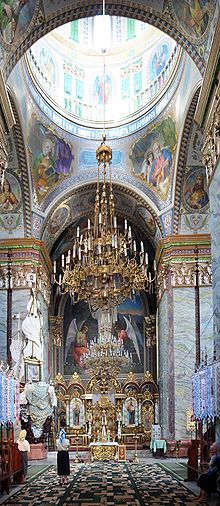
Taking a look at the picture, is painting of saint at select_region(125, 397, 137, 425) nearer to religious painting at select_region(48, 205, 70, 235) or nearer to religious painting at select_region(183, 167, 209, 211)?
religious painting at select_region(48, 205, 70, 235)

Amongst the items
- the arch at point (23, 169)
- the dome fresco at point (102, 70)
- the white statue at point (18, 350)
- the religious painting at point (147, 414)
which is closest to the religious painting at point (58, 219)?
the arch at point (23, 169)

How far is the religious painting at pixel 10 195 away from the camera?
19716 millimetres

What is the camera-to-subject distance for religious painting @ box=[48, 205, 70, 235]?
73.4 feet

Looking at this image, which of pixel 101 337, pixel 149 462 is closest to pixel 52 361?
pixel 101 337

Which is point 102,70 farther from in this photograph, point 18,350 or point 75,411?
point 75,411

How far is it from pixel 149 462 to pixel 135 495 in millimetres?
7757

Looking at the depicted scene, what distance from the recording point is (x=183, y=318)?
65.6ft

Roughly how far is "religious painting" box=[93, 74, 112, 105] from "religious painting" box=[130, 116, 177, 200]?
85.4 inches

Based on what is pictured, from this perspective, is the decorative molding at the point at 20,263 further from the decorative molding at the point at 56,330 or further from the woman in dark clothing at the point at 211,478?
the woman in dark clothing at the point at 211,478

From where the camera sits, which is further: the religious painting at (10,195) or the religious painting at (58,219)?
the religious painting at (58,219)

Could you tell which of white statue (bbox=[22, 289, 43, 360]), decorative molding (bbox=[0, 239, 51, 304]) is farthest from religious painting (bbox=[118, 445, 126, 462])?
decorative molding (bbox=[0, 239, 51, 304])

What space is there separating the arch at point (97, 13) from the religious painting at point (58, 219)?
8.81 metres

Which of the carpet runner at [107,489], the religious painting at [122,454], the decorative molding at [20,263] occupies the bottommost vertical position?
the religious painting at [122,454]

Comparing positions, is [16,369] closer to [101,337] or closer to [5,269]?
[5,269]
